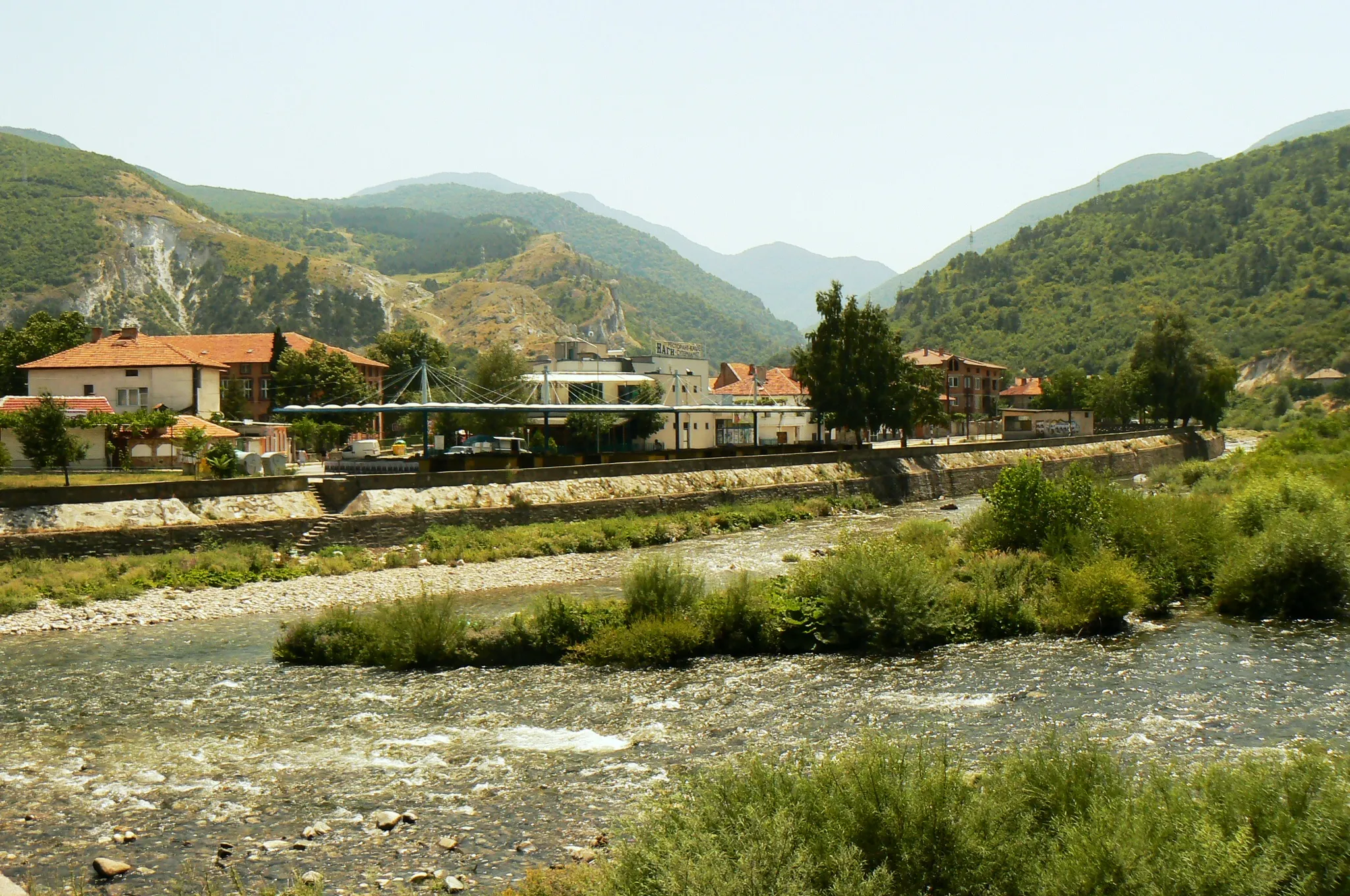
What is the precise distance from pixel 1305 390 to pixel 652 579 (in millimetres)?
110723

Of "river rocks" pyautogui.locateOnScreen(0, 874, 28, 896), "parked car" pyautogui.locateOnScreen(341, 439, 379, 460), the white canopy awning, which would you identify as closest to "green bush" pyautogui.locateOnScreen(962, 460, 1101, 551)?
"river rocks" pyautogui.locateOnScreen(0, 874, 28, 896)

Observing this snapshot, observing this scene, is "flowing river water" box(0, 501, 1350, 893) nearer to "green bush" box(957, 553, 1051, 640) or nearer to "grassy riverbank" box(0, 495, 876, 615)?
"green bush" box(957, 553, 1051, 640)

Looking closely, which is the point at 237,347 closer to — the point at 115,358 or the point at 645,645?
the point at 115,358

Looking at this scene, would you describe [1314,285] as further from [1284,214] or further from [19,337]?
[19,337]

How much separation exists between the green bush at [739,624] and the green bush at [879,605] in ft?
3.05

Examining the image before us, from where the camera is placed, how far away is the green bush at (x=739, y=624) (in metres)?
20.4

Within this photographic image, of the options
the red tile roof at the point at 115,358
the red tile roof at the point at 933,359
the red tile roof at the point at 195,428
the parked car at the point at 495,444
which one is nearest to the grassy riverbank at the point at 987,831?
the red tile roof at the point at 195,428

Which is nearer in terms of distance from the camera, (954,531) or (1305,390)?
(954,531)

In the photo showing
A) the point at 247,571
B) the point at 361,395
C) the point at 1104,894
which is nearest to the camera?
the point at 1104,894

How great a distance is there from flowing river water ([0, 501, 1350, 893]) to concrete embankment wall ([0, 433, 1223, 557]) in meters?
10.3

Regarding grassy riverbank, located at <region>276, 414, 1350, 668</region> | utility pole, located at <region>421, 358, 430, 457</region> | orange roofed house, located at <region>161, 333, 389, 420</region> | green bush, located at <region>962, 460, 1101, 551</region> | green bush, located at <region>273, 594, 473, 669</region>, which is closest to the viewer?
green bush, located at <region>273, 594, 473, 669</region>

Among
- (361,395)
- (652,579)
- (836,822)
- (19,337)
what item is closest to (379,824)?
(836,822)

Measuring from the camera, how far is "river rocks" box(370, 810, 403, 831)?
11.7 m

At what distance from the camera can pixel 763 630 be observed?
20.5 metres
